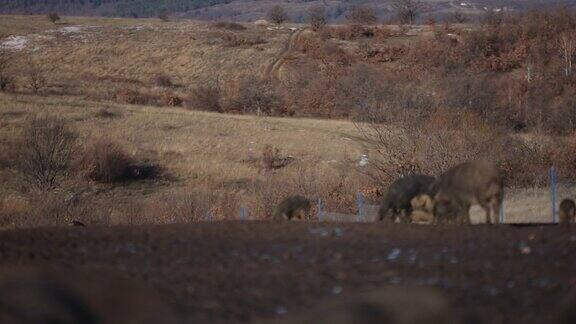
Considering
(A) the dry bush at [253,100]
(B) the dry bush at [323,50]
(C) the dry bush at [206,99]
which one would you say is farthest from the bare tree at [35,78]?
(B) the dry bush at [323,50]

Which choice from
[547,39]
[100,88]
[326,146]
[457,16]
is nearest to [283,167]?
[326,146]

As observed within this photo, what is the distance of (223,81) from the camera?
7275 centimetres

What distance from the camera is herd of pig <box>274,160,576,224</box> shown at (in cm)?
1268

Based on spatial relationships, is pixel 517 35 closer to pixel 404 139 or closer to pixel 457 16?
pixel 457 16

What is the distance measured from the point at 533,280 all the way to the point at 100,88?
63328 mm

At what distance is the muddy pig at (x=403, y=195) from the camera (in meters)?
13.9

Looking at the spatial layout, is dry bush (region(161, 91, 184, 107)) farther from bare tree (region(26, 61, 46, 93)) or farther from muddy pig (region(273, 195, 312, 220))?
muddy pig (region(273, 195, 312, 220))

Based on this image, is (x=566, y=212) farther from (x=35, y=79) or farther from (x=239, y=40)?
(x=239, y=40)

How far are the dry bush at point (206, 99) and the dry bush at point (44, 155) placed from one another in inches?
930

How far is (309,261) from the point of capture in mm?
9375

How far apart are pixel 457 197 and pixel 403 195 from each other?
1437mm

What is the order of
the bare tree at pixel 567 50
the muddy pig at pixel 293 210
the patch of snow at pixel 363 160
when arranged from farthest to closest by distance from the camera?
the bare tree at pixel 567 50
the patch of snow at pixel 363 160
the muddy pig at pixel 293 210

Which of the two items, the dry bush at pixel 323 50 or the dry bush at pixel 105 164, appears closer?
the dry bush at pixel 105 164

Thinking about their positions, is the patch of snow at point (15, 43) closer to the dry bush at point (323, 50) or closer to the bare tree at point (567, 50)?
the dry bush at point (323, 50)
